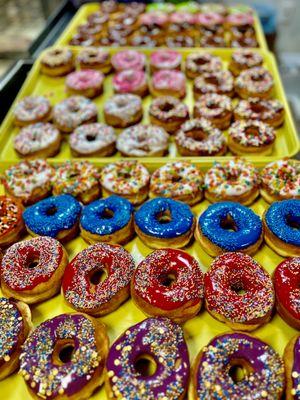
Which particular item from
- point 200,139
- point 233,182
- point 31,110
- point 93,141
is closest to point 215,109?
point 200,139

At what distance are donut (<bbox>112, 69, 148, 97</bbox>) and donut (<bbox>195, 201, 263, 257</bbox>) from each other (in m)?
1.72

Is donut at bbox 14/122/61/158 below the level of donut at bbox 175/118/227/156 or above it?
above

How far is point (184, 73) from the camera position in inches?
160

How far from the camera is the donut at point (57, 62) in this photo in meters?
4.01

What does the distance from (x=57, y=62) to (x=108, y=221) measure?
2.34 meters

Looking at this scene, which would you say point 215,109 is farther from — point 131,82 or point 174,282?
point 174,282

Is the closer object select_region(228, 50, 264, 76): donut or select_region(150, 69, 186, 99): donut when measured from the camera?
select_region(150, 69, 186, 99): donut

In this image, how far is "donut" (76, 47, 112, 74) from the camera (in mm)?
4035

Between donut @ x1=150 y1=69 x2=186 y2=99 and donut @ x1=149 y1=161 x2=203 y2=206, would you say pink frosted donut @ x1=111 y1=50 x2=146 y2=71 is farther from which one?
donut @ x1=149 y1=161 x2=203 y2=206

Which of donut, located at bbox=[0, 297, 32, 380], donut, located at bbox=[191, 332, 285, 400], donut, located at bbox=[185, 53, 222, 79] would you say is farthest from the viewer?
donut, located at bbox=[185, 53, 222, 79]

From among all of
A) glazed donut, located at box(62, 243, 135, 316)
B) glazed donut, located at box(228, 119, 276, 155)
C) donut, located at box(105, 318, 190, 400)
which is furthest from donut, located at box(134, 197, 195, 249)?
glazed donut, located at box(228, 119, 276, 155)

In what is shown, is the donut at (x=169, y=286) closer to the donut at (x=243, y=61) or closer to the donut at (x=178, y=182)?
the donut at (x=178, y=182)

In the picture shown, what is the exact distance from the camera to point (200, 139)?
3.14 meters

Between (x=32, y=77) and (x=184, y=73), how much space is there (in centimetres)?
158
